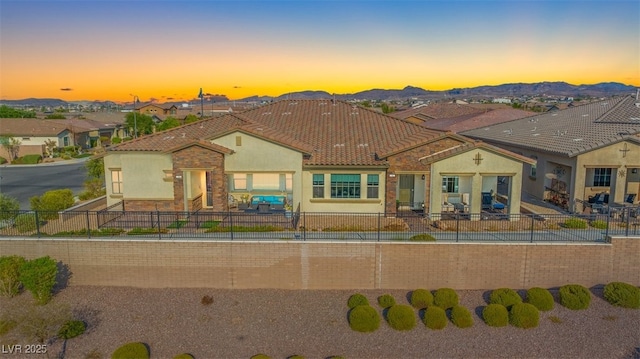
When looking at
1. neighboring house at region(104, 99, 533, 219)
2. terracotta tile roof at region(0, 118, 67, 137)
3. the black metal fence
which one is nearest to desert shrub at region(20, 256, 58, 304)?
the black metal fence

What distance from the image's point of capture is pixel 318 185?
22.4 m

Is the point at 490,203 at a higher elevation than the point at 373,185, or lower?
lower

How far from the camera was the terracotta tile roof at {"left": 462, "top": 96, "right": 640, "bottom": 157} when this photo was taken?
23.4 meters

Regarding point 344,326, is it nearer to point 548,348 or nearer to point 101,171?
point 548,348

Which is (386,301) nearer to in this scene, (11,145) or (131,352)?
(131,352)

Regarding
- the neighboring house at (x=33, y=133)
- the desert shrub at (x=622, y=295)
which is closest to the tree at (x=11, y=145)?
the neighboring house at (x=33, y=133)

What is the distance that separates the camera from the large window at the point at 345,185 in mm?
22250

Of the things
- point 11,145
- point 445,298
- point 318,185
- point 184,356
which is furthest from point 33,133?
point 445,298

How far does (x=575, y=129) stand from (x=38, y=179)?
1694 inches

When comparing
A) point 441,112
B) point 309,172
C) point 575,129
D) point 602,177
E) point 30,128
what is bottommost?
point 602,177

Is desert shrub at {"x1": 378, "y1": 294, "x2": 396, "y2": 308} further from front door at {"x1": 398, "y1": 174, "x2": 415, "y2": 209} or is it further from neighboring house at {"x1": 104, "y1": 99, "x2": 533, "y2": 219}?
front door at {"x1": 398, "y1": 174, "x2": 415, "y2": 209}

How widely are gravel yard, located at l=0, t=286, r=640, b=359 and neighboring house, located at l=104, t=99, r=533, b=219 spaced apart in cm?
629

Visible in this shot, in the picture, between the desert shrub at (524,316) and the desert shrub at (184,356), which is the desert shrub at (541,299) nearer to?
the desert shrub at (524,316)

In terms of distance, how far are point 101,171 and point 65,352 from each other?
20.8 m
